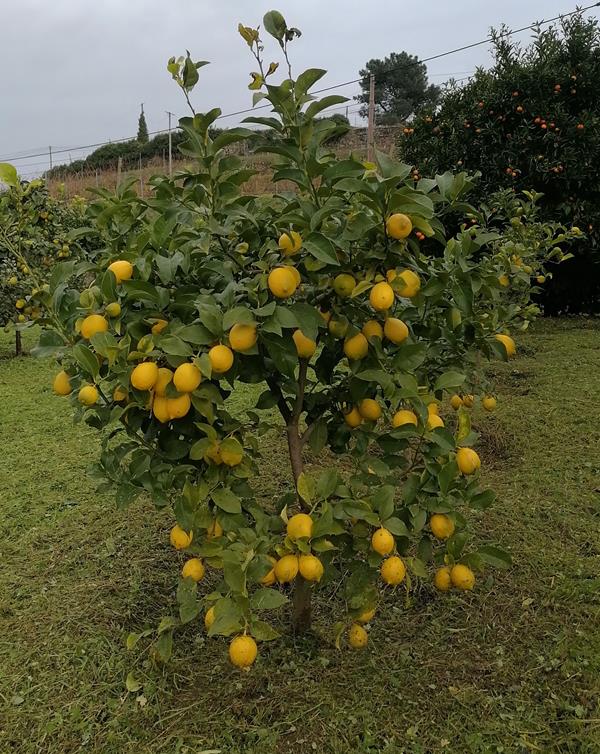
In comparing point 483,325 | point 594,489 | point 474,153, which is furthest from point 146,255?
point 474,153

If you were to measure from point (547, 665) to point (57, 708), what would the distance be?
1.29m

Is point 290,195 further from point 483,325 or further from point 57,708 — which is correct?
point 57,708

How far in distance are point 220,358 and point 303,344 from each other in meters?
0.24

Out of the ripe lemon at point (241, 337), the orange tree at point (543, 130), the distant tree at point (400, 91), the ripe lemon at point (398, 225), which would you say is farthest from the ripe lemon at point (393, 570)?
the distant tree at point (400, 91)

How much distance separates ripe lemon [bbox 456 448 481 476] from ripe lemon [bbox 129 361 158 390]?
0.72 m

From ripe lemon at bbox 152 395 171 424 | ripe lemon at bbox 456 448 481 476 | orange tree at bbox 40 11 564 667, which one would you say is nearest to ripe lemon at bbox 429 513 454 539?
orange tree at bbox 40 11 564 667

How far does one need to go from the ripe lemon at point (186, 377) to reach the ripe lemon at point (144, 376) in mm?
45

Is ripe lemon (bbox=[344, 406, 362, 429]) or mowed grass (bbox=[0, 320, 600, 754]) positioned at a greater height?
ripe lemon (bbox=[344, 406, 362, 429])

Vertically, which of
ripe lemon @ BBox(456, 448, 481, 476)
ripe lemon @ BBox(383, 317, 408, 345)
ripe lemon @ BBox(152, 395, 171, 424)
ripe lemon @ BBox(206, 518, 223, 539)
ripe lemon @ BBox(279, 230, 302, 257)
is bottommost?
ripe lemon @ BBox(206, 518, 223, 539)

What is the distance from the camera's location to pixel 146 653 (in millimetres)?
1838

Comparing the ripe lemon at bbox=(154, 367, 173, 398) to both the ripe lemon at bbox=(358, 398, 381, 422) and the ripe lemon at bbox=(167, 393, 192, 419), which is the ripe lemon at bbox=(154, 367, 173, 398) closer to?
the ripe lemon at bbox=(167, 393, 192, 419)

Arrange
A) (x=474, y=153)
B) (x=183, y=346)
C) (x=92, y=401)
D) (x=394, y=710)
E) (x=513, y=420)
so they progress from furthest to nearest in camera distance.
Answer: (x=474, y=153)
(x=513, y=420)
(x=394, y=710)
(x=92, y=401)
(x=183, y=346)

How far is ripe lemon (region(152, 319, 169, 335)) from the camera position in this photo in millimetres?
1300

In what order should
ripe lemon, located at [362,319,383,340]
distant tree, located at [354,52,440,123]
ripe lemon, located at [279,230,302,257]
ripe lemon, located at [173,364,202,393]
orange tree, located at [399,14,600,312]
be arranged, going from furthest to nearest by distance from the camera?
distant tree, located at [354,52,440,123]
orange tree, located at [399,14,600,312]
ripe lemon, located at [362,319,383,340]
ripe lemon, located at [279,230,302,257]
ripe lemon, located at [173,364,202,393]
